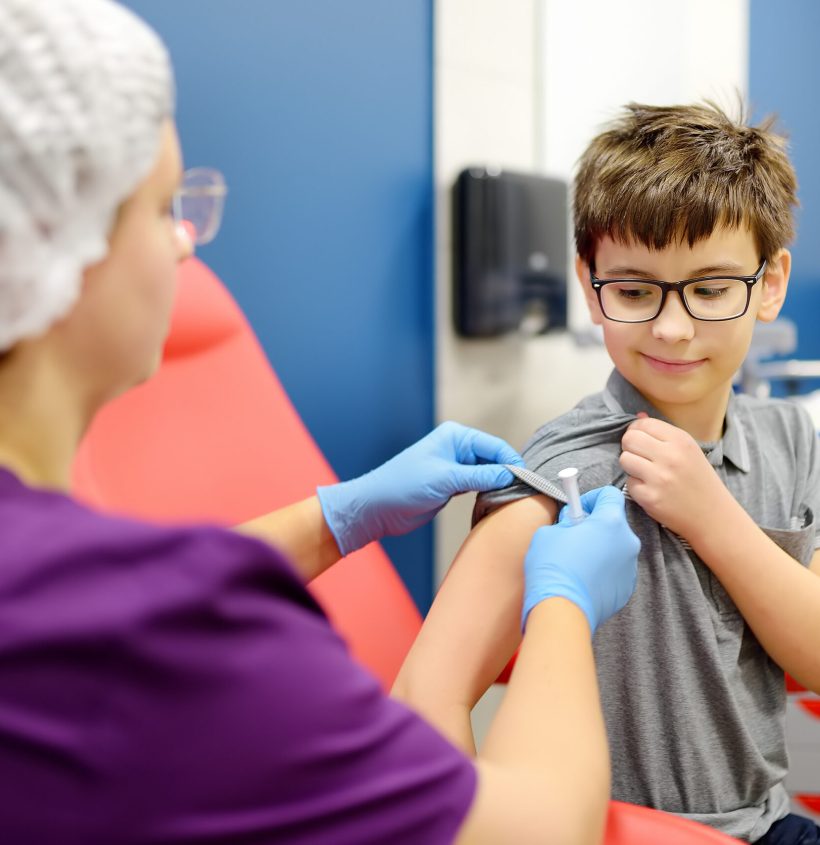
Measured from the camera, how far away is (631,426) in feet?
3.79

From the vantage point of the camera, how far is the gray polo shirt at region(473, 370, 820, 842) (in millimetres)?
1112

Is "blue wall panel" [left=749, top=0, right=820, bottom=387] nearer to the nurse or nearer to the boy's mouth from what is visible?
the boy's mouth

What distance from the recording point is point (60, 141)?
588mm

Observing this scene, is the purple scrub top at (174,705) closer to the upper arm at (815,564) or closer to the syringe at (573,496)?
the syringe at (573,496)

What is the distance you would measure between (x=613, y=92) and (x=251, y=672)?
260 cm

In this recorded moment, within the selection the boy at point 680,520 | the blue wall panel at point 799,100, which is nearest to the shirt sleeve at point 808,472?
the boy at point 680,520

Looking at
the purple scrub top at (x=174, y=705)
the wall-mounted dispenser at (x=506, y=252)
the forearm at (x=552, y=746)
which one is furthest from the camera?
the wall-mounted dispenser at (x=506, y=252)

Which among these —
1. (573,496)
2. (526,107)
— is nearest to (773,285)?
(573,496)

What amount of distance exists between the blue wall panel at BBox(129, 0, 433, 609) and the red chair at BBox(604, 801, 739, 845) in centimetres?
134

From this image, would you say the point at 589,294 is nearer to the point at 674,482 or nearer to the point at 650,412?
the point at 650,412

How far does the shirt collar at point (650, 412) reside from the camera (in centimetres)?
123

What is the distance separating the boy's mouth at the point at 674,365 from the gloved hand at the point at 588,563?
224mm

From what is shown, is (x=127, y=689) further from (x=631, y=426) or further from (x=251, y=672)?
(x=631, y=426)

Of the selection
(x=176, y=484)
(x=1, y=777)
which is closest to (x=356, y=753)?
(x=1, y=777)
